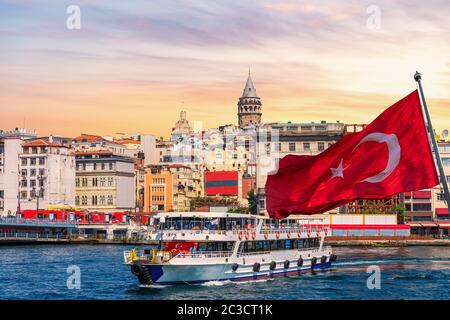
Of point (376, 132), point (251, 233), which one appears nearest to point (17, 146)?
point (251, 233)

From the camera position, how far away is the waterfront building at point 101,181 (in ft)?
544

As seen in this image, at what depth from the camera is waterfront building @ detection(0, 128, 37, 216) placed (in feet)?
523

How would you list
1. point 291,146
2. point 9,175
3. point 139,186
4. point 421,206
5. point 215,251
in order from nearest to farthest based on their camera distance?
point 215,251 < point 421,206 < point 291,146 < point 9,175 < point 139,186

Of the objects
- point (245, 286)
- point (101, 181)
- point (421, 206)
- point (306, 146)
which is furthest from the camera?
point (101, 181)

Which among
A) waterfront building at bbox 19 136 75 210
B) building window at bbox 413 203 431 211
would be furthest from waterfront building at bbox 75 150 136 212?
building window at bbox 413 203 431 211

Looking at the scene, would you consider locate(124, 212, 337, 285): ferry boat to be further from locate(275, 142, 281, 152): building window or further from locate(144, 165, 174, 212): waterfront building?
locate(144, 165, 174, 212): waterfront building

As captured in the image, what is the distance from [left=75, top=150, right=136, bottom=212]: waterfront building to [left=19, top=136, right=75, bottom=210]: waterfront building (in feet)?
20.0

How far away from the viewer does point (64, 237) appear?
13312 centimetres

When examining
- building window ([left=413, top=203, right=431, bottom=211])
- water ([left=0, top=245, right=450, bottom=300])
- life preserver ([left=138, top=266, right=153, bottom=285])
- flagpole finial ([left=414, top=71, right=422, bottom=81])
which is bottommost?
water ([left=0, top=245, right=450, bottom=300])

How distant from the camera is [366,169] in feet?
81.3

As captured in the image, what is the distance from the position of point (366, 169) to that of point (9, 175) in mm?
143605

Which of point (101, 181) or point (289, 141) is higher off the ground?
point (289, 141)

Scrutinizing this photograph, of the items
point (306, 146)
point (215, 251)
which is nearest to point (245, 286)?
point (215, 251)

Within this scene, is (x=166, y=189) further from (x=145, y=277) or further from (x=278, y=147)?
(x=145, y=277)
